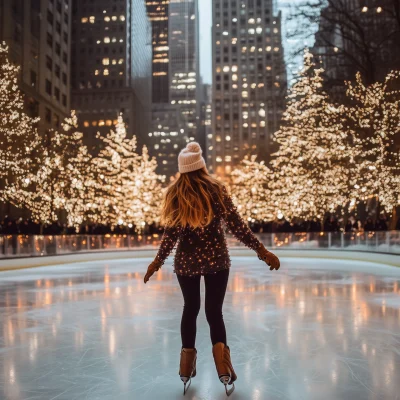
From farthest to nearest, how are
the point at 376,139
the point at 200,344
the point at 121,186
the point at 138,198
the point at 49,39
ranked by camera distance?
the point at 49,39 < the point at 138,198 < the point at 121,186 < the point at 376,139 < the point at 200,344

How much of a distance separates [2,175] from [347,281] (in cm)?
1598

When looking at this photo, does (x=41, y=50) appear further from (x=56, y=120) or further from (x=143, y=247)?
(x=143, y=247)

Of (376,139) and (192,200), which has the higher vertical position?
(376,139)

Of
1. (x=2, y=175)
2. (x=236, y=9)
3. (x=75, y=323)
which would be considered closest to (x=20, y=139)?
(x=2, y=175)

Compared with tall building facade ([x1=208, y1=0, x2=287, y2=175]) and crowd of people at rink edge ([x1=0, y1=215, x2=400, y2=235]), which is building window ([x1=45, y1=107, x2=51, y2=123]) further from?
tall building facade ([x1=208, y1=0, x2=287, y2=175])

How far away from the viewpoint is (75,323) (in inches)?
280

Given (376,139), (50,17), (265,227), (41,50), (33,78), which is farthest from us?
(50,17)

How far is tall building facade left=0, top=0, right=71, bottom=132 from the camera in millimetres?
45312

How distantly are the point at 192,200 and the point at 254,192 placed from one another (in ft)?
125

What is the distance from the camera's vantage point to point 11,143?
A: 917 inches

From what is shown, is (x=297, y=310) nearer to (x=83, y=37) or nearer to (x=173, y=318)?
(x=173, y=318)

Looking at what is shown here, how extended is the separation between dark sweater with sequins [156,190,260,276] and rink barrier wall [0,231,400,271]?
1430 cm

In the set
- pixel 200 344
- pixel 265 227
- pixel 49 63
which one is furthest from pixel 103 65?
pixel 200 344

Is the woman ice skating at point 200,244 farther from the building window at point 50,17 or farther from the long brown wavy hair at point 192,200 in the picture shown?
the building window at point 50,17
